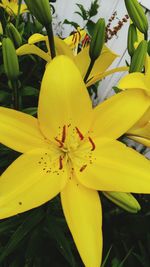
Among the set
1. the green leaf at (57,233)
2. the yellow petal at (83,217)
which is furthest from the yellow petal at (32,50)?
the green leaf at (57,233)

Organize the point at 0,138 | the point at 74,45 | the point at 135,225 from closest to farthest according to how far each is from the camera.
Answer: the point at 0,138 < the point at 74,45 < the point at 135,225

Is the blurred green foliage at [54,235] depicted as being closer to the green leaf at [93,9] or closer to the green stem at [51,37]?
the green stem at [51,37]

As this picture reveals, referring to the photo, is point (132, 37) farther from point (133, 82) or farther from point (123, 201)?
point (123, 201)

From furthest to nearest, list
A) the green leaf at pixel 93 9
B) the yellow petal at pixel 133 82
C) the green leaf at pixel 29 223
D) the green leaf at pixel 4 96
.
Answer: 1. the green leaf at pixel 93 9
2. the green leaf at pixel 4 96
3. the green leaf at pixel 29 223
4. the yellow petal at pixel 133 82

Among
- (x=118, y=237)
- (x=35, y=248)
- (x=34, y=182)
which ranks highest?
(x=34, y=182)

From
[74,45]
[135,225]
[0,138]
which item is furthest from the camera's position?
[135,225]

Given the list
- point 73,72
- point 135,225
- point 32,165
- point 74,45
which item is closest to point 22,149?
point 32,165

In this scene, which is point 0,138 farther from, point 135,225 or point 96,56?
point 135,225

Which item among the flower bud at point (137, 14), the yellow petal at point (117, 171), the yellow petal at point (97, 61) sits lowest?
the yellow petal at point (117, 171)
